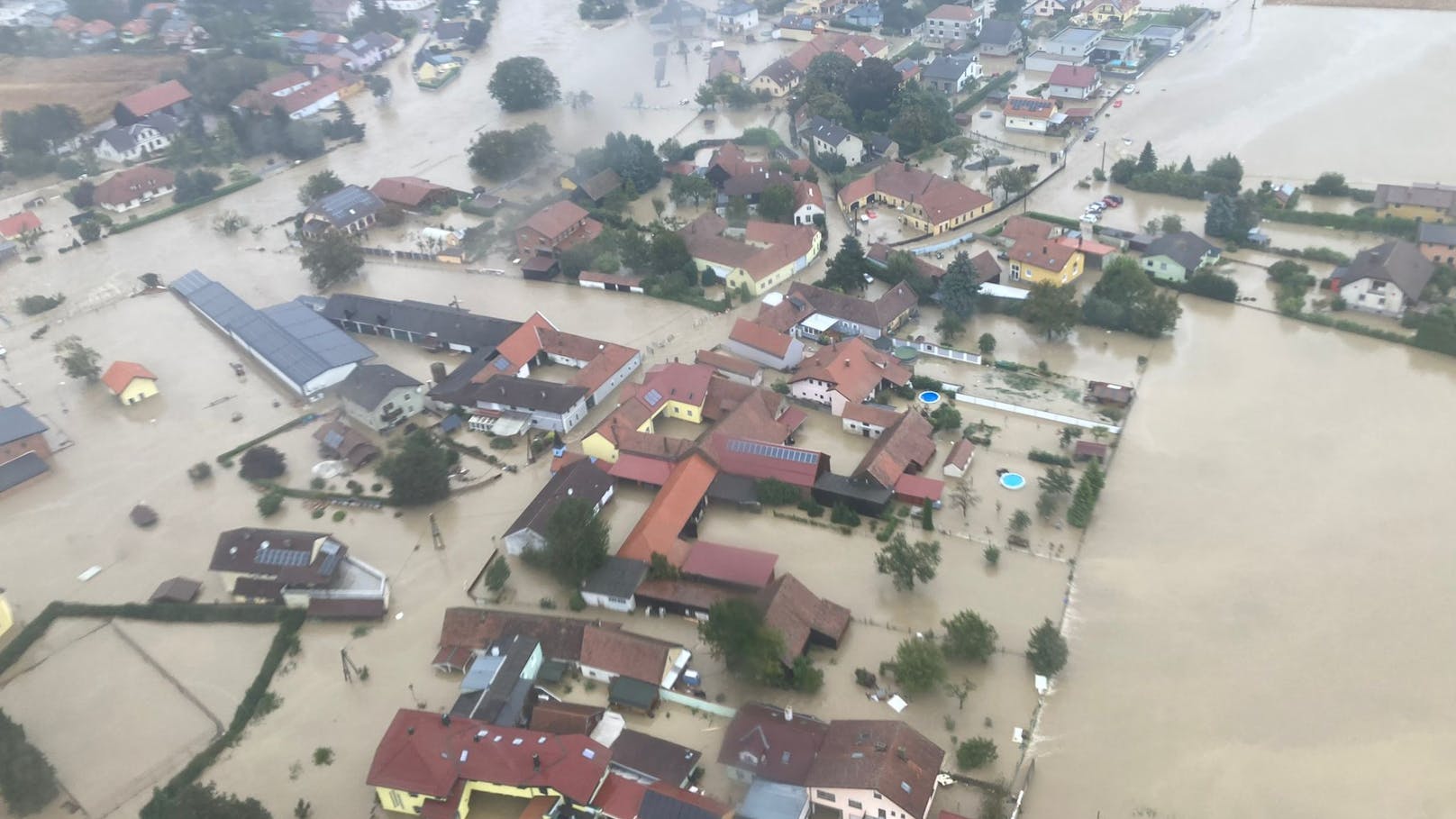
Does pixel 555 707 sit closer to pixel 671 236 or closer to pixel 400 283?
pixel 671 236

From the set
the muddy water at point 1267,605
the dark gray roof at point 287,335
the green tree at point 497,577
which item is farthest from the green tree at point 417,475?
the muddy water at point 1267,605


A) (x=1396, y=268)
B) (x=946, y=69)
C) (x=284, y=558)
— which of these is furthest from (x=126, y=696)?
(x=946, y=69)

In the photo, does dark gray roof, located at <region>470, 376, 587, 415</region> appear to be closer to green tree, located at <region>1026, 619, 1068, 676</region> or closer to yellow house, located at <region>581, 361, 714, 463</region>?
yellow house, located at <region>581, 361, 714, 463</region>

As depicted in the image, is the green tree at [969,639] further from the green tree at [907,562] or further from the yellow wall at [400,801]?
the yellow wall at [400,801]

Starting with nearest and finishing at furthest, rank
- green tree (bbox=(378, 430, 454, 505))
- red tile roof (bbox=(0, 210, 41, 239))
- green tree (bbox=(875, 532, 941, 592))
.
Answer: green tree (bbox=(875, 532, 941, 592)) < green tree (bbox=(378, 430, 454, 505)) < red tile roof (bbox=(0, 210, 41, 239))

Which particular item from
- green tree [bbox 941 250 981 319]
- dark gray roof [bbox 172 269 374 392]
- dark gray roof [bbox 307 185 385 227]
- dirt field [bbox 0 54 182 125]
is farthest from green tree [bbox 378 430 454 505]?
dirt field [bbox 0 54 182 125]

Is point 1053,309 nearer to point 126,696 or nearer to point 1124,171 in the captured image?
point 1124,171
